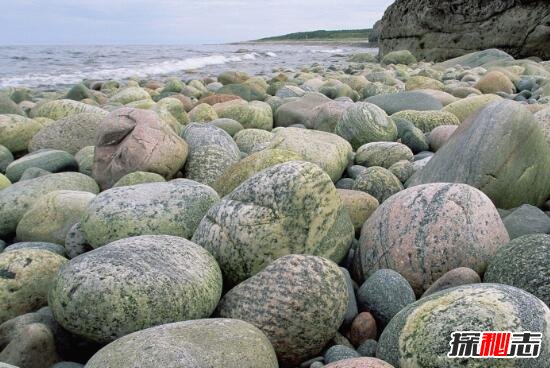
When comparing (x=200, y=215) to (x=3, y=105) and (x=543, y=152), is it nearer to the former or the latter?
(x=543, y=152)

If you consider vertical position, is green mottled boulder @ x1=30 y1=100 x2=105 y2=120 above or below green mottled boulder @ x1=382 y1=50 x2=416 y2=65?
above

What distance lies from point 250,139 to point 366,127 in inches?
41.3

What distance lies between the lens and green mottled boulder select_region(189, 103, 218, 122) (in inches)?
243

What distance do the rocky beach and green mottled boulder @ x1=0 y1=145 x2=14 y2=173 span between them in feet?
2.90

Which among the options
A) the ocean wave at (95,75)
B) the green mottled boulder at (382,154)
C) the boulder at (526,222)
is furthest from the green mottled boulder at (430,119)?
the ocean wave at (95,75)

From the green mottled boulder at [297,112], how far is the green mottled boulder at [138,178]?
104 inches

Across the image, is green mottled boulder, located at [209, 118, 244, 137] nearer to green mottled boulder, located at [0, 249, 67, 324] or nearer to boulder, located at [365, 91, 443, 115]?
boulder, located at [365, 91, 443, 115]

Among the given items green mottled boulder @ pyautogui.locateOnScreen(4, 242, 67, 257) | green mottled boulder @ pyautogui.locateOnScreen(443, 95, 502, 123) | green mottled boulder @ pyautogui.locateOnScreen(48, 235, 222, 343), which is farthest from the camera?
green mottled boulder @ pyautogui.locateOnScreen(443, 95, 502, 123)

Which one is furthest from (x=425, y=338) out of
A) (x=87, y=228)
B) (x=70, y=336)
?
(x=87, y=228)

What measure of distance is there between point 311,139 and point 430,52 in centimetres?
1803

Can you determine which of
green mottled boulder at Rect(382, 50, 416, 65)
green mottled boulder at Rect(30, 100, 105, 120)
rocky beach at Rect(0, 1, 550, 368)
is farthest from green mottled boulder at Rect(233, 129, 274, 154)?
green mottled boulder at Rect(382, 50, 416, 65)

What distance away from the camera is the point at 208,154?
4289 mm

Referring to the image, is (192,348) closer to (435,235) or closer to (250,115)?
(435,235)

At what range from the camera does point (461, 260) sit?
101 inches
